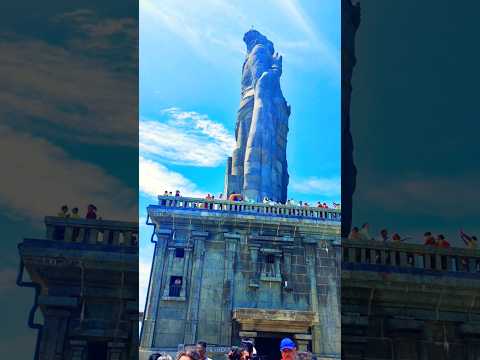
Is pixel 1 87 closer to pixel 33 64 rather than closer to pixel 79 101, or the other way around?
pixel 33 64

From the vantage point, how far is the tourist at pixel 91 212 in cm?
1132

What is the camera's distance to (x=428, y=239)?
11695mm

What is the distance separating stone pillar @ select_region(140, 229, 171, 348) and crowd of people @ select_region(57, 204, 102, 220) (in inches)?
280

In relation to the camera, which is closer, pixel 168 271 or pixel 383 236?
pixel 383 236

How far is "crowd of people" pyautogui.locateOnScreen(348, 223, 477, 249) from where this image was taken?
456 inches

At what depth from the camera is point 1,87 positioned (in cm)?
1058

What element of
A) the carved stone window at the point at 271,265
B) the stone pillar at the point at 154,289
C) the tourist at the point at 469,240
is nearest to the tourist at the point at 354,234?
the tourist at the point at 469,240

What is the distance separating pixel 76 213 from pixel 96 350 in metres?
2.64

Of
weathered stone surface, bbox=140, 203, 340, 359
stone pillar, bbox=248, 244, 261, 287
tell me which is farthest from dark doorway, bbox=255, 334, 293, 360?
stone pillar, bbox=248, 244, 261, 287

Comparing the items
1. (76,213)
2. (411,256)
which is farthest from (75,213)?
(411,256)

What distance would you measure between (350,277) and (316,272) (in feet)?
25.3

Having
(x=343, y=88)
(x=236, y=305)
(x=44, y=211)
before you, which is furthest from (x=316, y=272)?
(x=44, y=211)

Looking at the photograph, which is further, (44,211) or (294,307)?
(294,307)

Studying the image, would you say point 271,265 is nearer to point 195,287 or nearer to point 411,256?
point 195,287
